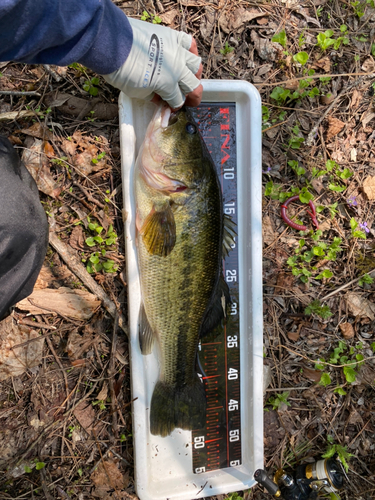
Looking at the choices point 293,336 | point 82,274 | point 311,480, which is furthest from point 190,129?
point 311,480

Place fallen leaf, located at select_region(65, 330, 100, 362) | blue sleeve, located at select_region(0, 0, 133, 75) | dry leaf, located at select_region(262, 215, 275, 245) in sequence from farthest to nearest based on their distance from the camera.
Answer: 1. dry leaf, located at select_region(262, 215, 275, 245)
2. fallen leaf, located at select_region(65, 330, 100, 362)
3. blue sleeve, located at select_region(0, 0, 133, 75)

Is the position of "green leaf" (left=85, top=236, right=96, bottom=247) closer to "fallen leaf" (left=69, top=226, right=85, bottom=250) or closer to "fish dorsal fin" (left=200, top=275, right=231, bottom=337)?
"fallen leaf" (left=69, top=226, right=85, bottom=250)

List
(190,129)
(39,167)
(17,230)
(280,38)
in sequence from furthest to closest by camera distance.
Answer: (280,38)
(39,167)
(190,129)
(17,230)

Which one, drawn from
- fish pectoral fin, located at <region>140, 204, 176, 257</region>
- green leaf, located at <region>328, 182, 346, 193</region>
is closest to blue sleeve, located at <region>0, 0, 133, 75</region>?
fish pectoral fin, located at <region>140, 204, 176, 257</region>

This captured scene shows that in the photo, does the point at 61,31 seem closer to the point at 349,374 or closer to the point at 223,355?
the point at 223,355

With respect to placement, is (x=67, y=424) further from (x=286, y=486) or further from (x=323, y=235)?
(x=323, y=235)

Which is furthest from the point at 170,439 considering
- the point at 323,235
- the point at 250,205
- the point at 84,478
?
the point at 323,235
